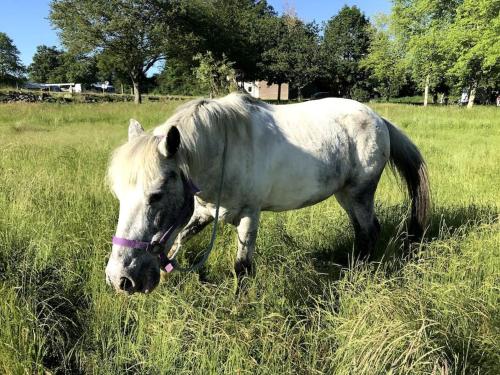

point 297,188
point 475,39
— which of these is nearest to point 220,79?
point 297,188

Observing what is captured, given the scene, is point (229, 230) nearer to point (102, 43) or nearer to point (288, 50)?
point (102, 43)

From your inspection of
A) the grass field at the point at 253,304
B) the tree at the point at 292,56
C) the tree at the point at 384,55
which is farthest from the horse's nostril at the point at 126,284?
the tree at the point at 292,56

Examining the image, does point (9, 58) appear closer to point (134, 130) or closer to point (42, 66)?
point (42, 66)

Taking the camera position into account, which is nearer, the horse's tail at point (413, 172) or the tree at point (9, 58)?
the horse's tail at point (413, 172)

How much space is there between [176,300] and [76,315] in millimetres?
642

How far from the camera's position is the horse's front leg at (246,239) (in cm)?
276

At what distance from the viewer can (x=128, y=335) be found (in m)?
2.25

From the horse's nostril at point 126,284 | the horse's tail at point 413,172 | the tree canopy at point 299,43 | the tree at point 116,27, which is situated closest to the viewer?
the horse's nostril at point 126,284

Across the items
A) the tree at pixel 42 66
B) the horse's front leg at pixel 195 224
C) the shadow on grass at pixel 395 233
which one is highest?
the tree at pixel 42 66

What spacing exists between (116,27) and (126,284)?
30720mm

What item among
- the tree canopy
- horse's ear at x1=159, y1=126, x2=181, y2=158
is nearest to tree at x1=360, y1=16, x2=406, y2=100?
→ the tree canopy

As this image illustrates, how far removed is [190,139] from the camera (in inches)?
89.0

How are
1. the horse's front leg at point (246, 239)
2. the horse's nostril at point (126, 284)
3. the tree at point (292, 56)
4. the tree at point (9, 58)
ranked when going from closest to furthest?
the horse's nostril at point (126, 284), the horse's front leg at point (246, 239), the tree at point (292, 56), the tree at point (9, 58)

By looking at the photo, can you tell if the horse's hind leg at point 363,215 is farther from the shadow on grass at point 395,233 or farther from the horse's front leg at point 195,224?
the horse's front leg at point 195,224
